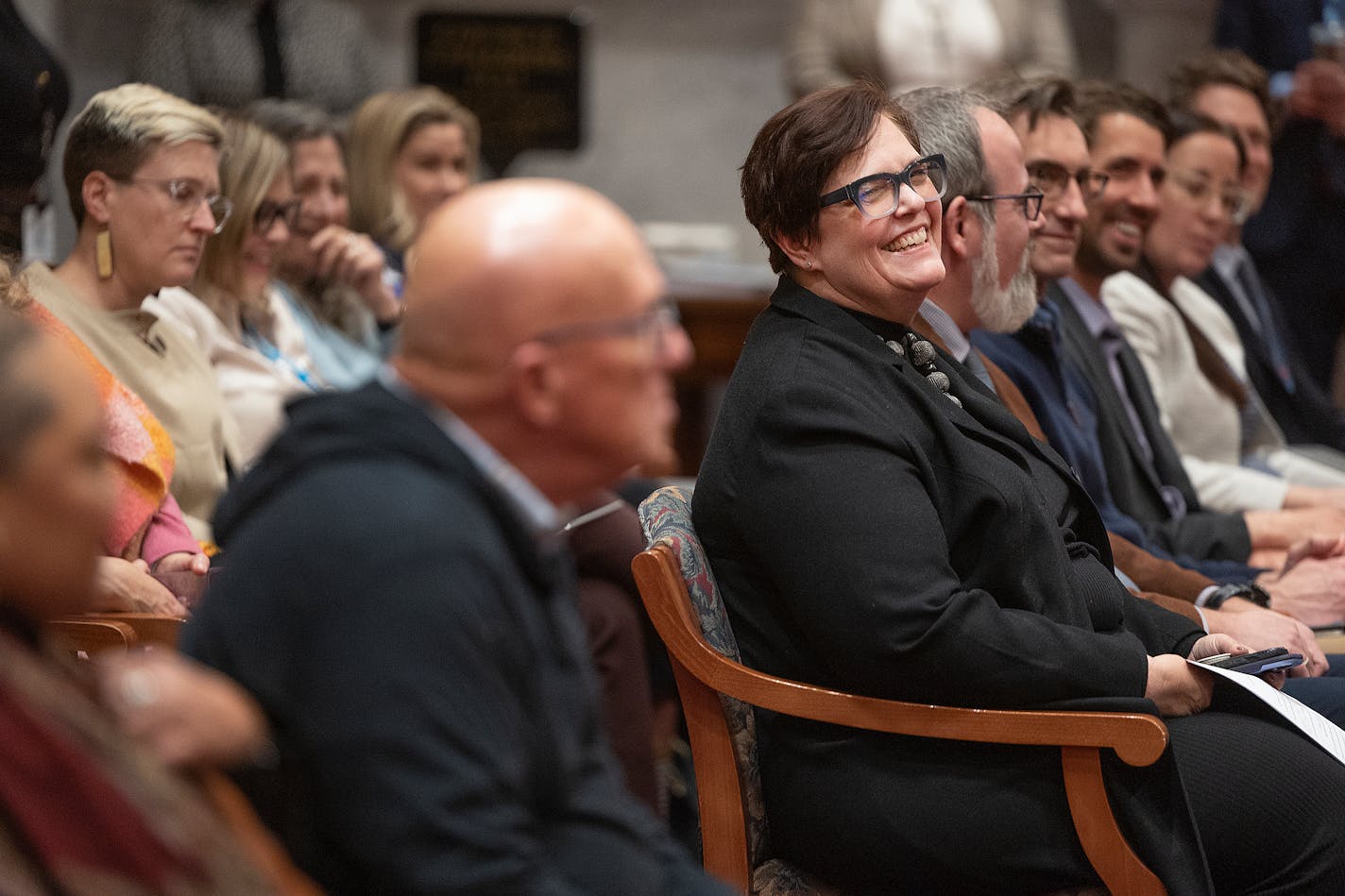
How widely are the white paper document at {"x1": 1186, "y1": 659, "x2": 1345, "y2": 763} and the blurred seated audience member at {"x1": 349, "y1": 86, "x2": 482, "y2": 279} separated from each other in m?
2.84

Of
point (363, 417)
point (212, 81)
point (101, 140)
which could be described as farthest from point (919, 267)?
point (212, 81)

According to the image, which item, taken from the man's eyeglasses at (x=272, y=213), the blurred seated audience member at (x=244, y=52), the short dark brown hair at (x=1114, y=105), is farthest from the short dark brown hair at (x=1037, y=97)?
the blurred seated audience member at (x=244, y=52)

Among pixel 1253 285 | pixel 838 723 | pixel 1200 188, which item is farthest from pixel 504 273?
pixel 1253 285

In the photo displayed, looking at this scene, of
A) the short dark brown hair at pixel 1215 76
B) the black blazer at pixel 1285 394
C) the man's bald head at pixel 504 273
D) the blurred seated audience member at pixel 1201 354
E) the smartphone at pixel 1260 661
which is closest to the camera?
the man's bald head at pixel 504 273

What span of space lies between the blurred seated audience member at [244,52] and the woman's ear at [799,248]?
322 centimetres

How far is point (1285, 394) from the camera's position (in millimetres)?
4855

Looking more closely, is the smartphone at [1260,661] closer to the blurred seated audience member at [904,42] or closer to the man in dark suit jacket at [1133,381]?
the man in dark suit jacket at [1133,381]

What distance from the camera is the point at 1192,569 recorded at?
314 cm

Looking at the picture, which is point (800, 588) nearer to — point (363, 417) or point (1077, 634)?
point (1077, 634)

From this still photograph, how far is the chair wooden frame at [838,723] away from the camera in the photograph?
1.96 metres

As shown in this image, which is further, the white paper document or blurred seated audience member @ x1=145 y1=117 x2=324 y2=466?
blurred seated audience member @ x1=145 y1=117 x2=324 y2=466

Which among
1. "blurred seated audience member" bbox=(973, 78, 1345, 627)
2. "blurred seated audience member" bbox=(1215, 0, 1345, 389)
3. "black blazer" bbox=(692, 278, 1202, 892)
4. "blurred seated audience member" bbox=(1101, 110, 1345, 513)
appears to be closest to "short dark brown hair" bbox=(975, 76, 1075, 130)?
"blurred seated audience member" bbox=(973, 78, 1345, 627)

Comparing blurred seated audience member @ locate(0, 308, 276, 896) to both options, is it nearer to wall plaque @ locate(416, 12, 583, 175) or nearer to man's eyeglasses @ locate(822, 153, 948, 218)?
man's eyeglasses @ locate(822, 153, 948, 218)

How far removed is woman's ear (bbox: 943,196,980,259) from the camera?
8.59 ft
